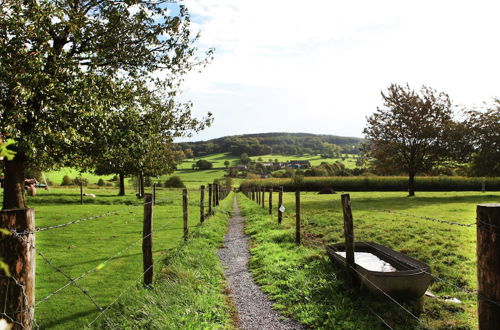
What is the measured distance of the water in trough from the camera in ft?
22.4

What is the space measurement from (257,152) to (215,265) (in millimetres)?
133735

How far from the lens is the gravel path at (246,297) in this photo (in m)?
5.38

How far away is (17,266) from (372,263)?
6.36 metres

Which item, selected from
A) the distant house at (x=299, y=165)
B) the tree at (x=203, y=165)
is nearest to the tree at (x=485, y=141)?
the distant house at (x=299, y=165)

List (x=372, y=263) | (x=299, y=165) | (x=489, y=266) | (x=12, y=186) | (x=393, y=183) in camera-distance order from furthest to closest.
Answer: (x=299, y=165) < (x=393, y=183) < (x=12, y=186) < (x=372, y=263) < (x=489, y=266)

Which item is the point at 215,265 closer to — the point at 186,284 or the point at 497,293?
the point at 186,284

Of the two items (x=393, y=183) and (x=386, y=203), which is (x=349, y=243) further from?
(x=393, y=183)

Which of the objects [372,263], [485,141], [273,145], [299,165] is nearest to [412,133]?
[485,141]

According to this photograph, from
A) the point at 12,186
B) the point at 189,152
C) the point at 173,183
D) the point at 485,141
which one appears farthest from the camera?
the point at 189,152

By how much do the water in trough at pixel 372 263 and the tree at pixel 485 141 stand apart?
34665mm

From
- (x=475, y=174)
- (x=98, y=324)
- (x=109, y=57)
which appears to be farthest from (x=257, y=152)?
(x=98, y=324)

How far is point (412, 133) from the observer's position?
123 ft

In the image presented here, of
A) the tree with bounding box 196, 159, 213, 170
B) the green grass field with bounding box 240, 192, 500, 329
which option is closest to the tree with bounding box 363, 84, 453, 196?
the green grass field with bounding box 240, 192, 500, 329

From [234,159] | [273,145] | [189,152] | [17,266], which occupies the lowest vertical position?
[17,266]
